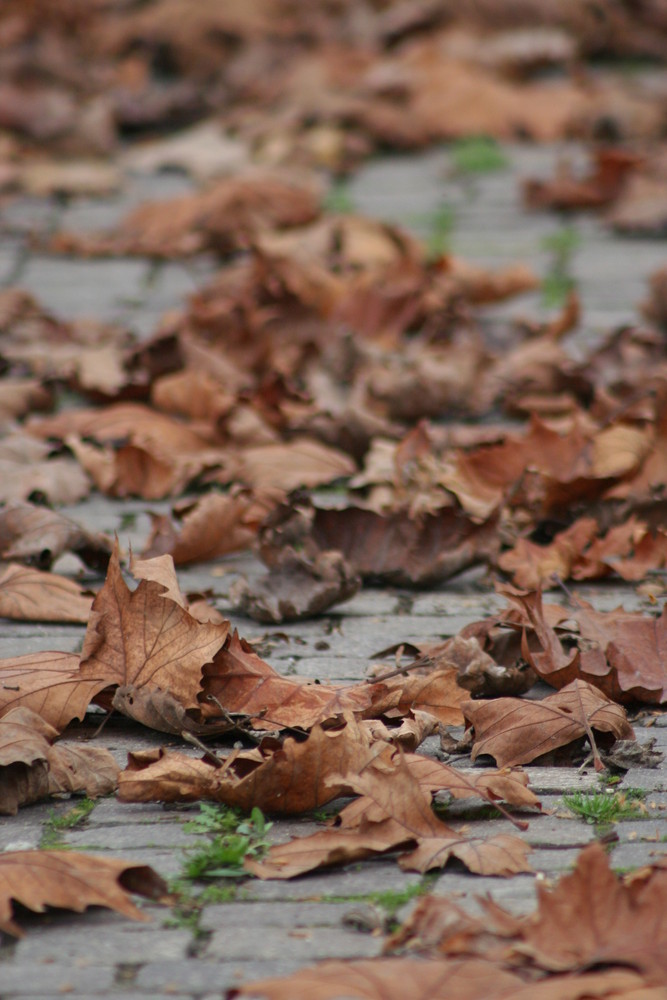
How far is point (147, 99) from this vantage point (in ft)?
21.7

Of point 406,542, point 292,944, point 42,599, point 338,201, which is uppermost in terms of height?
point 292,944

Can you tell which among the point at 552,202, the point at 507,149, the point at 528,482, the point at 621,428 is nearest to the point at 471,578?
the point at 528,482

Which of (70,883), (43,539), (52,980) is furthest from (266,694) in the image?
(43,539)

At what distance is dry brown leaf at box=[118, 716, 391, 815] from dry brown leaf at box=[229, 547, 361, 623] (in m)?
0.62

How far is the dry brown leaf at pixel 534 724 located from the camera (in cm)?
182

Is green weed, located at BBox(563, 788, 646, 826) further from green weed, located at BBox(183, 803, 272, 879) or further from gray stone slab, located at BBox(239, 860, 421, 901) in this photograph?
green weed, located at BBox(183, 803, 272, 879)

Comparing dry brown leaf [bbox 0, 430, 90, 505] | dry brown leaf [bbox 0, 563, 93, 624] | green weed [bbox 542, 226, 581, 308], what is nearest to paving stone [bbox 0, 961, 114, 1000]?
dry brown leaf [bbox 0, 563, 93, 624]

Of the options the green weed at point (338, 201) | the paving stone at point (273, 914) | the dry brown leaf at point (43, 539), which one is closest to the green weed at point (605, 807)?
the paving stone at point (273, 914)

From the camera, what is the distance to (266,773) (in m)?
1.63

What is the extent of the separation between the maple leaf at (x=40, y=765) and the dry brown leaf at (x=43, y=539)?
2.31 ft

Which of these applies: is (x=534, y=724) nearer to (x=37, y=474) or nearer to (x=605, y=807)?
(x=605, y=807)

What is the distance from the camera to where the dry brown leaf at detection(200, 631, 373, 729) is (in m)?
1.85

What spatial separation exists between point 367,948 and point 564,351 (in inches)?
99.5

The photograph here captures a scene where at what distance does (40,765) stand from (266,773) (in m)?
0.30
